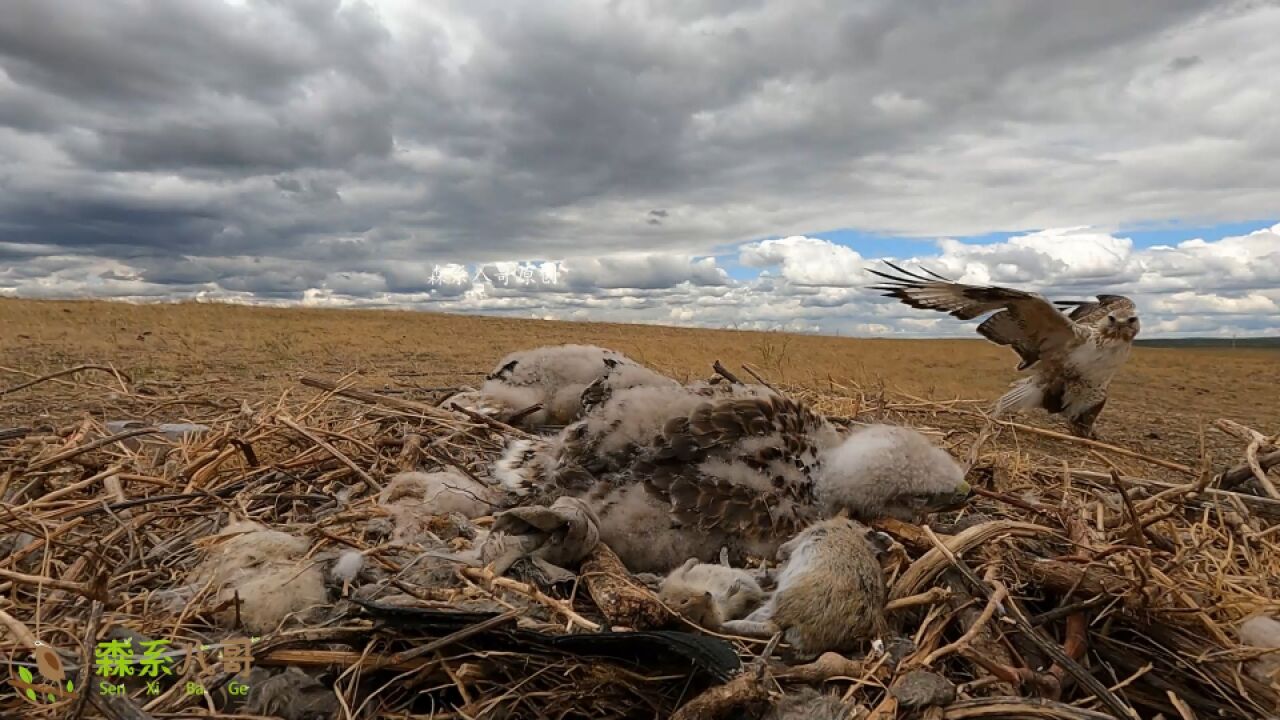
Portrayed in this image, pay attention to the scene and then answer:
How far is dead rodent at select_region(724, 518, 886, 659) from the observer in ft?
6.13

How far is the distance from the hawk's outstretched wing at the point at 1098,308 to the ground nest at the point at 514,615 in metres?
3.89

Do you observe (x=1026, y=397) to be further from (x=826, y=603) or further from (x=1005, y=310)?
(x=826, y=603)

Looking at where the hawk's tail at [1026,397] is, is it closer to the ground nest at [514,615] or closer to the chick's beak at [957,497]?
the ground nest at [514,615]

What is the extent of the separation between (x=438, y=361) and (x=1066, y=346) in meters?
8.30

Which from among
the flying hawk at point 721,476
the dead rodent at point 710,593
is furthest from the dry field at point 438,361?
the dead rodent at point 710,593

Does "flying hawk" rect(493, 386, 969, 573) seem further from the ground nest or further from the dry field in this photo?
the dry field

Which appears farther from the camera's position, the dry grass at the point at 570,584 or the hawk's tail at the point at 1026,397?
the hawk's tail at the point at 1026,397

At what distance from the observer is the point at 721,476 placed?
8.08 ft

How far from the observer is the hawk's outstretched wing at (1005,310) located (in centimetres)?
488

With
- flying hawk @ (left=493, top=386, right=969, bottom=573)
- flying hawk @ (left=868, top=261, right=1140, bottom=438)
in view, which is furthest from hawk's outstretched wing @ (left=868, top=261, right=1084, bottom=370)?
flying hawk @ (left=493, top=386, right=969, bottom=573)

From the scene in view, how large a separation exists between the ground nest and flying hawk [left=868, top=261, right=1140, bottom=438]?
316 centimetres

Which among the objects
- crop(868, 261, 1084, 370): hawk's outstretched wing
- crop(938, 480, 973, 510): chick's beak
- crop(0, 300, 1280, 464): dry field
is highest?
crop(868, 261, 1084, 370): hawk's outstretched wing

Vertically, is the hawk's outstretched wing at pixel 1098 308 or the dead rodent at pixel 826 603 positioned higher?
the hawk's outstretched wing at pixel 1098 308

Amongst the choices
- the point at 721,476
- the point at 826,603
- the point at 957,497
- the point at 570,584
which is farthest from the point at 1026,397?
the point at 570,584
